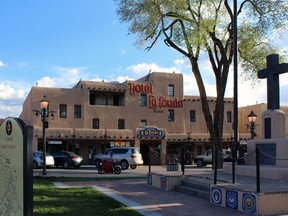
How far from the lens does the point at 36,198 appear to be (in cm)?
1245

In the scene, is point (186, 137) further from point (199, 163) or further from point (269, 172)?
point (269, 172)

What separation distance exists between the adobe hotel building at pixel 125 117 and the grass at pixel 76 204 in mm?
29313

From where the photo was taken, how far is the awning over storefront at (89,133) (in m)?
44.4

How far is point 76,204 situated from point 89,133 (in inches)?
1331

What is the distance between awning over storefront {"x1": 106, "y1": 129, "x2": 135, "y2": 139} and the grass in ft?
102

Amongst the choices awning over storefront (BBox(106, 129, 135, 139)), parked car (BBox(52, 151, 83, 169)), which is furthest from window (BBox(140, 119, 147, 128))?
parked car (BBox(52, 151, 83, 169))

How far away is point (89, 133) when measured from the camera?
4488 cm

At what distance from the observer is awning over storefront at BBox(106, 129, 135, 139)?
45.8 m

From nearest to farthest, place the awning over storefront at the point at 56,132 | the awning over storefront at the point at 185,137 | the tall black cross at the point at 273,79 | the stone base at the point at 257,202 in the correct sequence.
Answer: the stone base at the point at 257,202, the tall black cross at the point at 273,79, the awning over storefront at the point at 56,132, the awning over storefront at the point at 185,137

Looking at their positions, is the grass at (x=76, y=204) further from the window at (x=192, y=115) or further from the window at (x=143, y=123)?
the window at (x=192, y=115)

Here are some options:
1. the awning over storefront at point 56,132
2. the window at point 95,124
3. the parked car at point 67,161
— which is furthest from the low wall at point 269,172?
the window at point 95,124

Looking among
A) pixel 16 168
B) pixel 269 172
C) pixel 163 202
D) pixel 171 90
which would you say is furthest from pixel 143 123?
pixel 16 168

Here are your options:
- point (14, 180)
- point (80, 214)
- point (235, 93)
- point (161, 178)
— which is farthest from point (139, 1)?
point (14, 180)

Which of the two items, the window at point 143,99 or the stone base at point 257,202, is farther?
the window at point 143,99
